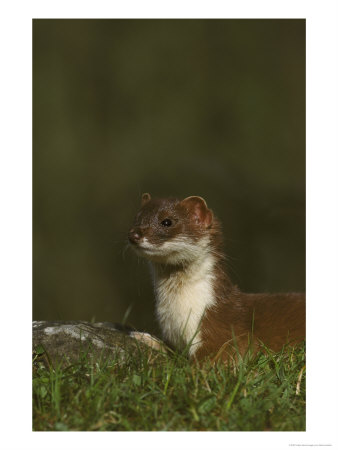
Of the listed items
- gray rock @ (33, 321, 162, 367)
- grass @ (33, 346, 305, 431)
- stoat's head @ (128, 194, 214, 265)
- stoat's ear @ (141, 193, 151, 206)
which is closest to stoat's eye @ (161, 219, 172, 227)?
stoat's head @ (128, 194, 214, 265)

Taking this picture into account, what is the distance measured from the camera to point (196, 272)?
5059 mm

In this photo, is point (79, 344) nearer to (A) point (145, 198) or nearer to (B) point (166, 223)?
(B) point (166, 223)

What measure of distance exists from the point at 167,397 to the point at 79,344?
1.16 metres

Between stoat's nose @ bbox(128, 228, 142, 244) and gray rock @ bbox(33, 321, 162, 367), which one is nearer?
gray rock @ bbox(33, 321, 162, 367)

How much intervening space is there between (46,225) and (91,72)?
2.68m

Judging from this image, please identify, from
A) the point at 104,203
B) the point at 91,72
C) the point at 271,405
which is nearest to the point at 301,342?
the point at 271,405

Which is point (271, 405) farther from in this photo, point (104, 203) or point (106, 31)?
point (106, 31)

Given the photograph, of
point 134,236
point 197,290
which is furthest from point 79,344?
point 197,290

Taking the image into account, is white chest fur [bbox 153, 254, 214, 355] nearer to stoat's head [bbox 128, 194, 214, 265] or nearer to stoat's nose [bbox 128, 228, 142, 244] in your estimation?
stoat's head [bbox 128, 194, 214, 265]

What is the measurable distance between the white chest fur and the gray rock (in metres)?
0.29

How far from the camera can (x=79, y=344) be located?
4.67 metres

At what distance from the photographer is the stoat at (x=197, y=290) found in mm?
4855

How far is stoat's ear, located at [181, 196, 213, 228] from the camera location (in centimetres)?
502
